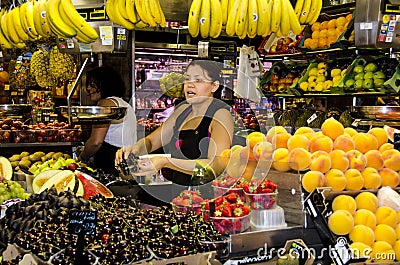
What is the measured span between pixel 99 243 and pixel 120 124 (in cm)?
338

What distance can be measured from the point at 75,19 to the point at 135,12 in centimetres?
44

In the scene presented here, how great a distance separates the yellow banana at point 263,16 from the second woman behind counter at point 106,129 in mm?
1928

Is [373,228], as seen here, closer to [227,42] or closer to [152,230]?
[152,230]

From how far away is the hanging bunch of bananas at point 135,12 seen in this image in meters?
3.81

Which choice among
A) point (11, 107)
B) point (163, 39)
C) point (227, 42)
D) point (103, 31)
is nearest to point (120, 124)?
point (103, 31)

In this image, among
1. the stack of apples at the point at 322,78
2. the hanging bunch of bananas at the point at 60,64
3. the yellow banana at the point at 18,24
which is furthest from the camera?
the hanging bunch of bananas at the point at 60,64

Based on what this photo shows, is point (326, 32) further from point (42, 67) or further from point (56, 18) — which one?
point (42, 67)

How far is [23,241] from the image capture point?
219 cm

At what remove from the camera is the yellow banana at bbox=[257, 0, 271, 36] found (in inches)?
149

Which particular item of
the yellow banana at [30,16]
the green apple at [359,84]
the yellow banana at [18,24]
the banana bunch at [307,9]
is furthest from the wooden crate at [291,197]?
the green apple at [359,84]

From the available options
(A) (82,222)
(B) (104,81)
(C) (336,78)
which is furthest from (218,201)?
(C) (336,78)

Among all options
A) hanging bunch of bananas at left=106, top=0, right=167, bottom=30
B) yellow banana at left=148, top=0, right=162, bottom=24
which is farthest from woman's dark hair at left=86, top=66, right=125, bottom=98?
yellow banana at left=148, top=0, right=162, bottom=24

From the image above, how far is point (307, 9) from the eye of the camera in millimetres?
4188

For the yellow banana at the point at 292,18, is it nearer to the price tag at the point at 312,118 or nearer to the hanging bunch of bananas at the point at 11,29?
the hanging bunch of bananas at the point at 11,29
